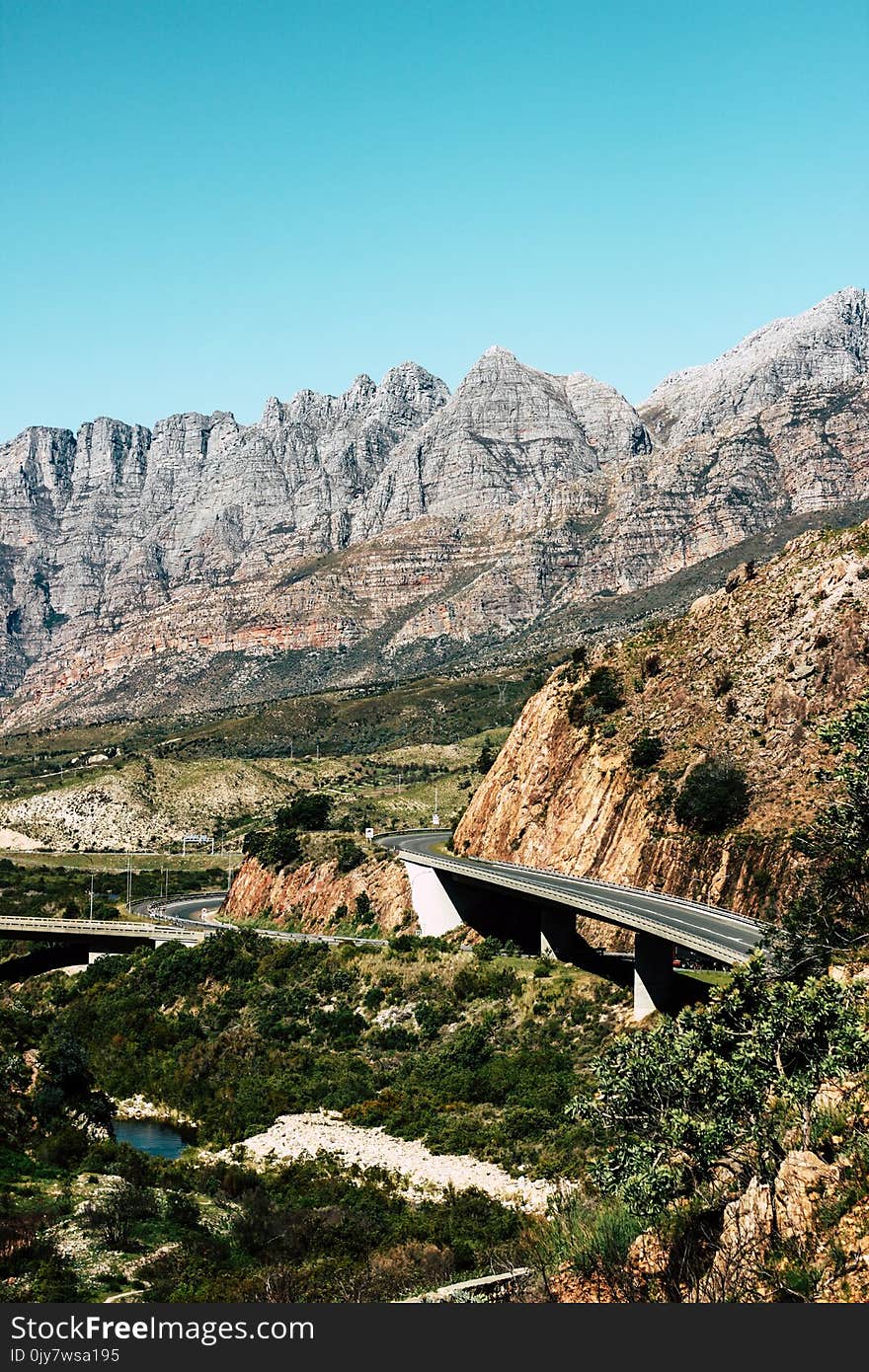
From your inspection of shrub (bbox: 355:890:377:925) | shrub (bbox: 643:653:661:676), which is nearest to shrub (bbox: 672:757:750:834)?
shrub (bbox: 643:653:661:676)

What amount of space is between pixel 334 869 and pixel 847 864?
58542 mm

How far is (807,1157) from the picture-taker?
19875 mm

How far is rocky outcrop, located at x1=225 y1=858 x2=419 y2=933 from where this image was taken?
87.3 metres

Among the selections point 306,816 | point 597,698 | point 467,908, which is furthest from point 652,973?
point 306,816

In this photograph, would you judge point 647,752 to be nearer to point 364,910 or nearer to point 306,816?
point 364,910

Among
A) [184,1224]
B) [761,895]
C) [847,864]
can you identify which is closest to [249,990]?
[761,895]

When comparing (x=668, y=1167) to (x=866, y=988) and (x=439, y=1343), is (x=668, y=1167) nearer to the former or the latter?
(x=866, y=988)

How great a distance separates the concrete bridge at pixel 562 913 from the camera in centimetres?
5103

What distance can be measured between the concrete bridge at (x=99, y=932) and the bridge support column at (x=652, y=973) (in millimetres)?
42478

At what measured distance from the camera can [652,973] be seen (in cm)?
5412

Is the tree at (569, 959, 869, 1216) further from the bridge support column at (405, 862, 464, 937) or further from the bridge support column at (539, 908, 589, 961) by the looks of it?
the bridge support column at (405, 862, 464, 937)

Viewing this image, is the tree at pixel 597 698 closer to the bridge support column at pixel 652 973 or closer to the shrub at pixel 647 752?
the shrub at pixel 647 752

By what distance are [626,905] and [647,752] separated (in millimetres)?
20432

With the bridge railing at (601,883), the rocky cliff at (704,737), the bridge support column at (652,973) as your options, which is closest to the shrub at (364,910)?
the bridge railing at (601,883)
